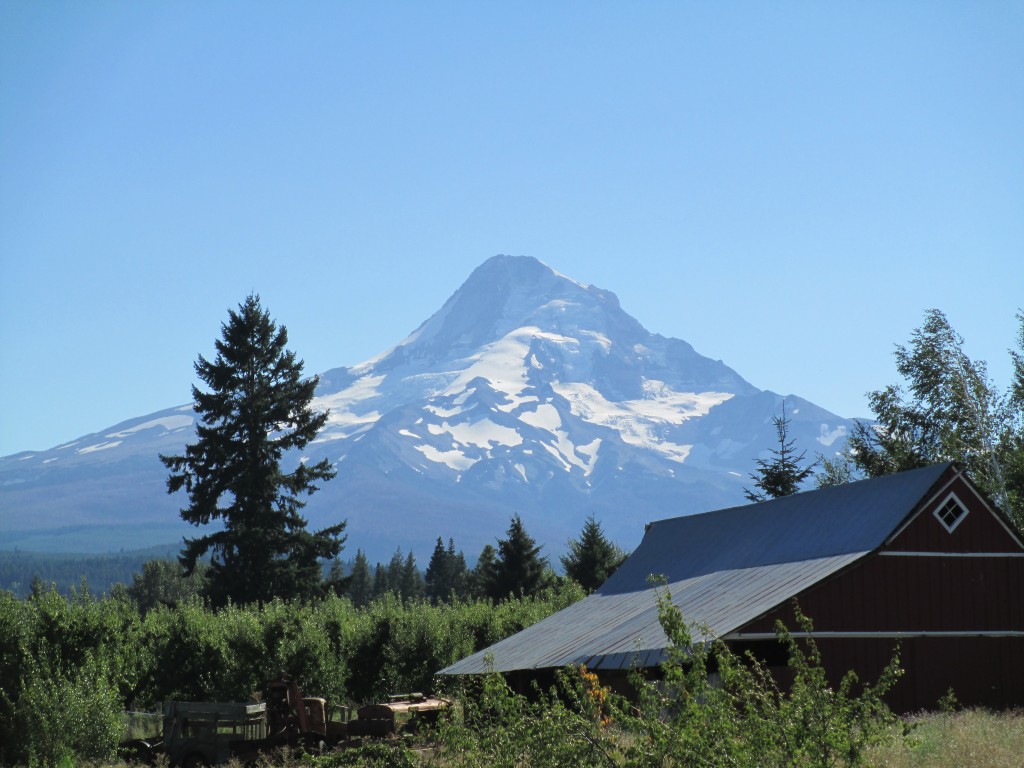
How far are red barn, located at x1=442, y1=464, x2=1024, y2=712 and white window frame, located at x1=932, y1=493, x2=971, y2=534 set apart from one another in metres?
0.03

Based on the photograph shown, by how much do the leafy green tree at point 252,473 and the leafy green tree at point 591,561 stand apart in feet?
67.8

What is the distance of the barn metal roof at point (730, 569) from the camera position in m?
30.4

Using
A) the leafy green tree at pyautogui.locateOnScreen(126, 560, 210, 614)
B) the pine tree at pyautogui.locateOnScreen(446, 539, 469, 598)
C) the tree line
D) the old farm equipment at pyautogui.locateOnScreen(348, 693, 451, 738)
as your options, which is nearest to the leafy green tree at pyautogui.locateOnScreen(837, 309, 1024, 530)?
the tree line

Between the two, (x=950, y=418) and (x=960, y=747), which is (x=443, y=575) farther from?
Answer: (x=960, y=747)

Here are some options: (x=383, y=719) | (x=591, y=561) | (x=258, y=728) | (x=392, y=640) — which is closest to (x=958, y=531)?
(x=383, y=719)

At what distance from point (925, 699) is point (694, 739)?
1985 centimetres

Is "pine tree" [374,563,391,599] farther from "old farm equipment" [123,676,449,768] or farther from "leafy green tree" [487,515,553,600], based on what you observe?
"old farm equipment" [123,676,449,768]

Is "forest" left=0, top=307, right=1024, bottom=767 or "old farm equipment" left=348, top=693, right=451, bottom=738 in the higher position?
"forest" left=0, top=307, right=1024, bottom=767

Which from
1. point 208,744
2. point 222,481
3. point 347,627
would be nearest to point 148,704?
point 347,627

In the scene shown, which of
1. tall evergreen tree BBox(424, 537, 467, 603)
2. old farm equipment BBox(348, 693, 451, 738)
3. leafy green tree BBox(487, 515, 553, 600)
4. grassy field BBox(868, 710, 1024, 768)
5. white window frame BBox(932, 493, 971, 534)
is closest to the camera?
grassy field BBox(868, 710, 1024, 768)

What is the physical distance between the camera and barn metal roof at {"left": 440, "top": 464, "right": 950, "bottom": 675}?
1195 inches

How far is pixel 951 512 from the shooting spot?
104 ft

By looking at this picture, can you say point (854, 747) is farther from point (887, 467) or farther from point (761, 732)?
point (887, 467)

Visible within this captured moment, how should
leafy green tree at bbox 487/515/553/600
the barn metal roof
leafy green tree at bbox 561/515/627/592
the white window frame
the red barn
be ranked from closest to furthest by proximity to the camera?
the red barn
the barn metal roof
the white window frame
leafy green tree at bbox 561/515/627/592
leafy green tree at bbox 487/515/553/600
